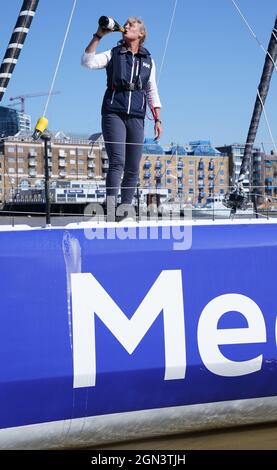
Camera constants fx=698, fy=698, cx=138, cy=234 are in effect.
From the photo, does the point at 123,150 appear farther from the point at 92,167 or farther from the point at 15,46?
the point at 15,46

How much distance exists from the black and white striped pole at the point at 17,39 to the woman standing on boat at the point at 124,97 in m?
2.61

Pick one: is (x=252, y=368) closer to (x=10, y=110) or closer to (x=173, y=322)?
(x=173, y=322)

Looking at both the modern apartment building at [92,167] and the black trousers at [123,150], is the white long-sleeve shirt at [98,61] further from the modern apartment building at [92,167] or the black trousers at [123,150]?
the modern apartment building at [92,167]

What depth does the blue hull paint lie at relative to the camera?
4.52 meters

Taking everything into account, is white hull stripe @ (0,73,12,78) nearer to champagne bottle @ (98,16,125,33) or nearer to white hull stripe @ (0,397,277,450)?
champagne bottle @ (98,16,125,33)

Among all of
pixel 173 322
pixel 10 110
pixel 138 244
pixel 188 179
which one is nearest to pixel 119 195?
pixel 188 179

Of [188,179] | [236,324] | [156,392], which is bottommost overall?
[156,392]

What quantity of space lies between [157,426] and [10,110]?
5.05m

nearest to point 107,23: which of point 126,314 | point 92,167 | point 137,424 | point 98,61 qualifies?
point 98,61

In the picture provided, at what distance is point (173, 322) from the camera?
492 centimetres

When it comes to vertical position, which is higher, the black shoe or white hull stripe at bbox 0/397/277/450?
the black shoe

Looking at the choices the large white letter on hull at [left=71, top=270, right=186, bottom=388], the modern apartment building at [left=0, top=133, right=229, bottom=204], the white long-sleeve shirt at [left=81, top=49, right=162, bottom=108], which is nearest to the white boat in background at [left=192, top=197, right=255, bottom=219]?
the modern apartment building at [left=0, top=133, right=229, bottom=204]

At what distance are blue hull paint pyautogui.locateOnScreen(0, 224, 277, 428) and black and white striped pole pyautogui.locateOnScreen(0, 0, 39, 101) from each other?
370 cm
